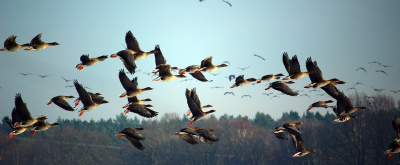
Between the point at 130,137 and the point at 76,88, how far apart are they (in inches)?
121

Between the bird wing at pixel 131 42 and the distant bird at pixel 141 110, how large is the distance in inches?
115

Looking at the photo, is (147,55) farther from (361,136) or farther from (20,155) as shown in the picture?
(20,155)

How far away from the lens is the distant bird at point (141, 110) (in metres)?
18.3

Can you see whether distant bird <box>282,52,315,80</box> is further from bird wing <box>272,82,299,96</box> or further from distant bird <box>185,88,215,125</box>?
distant bird <box>185,88,215,125</box>

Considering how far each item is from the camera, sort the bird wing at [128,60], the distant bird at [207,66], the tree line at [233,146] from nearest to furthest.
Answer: the bird wing at [128,60], the distant bird at [207,66], the tree line at [233,146]

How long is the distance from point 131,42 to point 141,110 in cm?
386

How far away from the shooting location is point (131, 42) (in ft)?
67.5

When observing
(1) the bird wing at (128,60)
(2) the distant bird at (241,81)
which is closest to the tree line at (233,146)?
(2) the distant bird at (241,81)

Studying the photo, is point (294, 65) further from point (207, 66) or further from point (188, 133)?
point (188, 133)

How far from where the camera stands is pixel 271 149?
9081cm

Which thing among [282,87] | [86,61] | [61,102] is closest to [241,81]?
[282,87]

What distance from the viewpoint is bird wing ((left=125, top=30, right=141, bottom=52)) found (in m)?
20.4

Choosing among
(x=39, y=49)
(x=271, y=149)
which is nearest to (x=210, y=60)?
(x=39, y=49)

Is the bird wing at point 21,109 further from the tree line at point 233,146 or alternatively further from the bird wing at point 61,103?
the tree line at point 233,146
